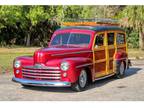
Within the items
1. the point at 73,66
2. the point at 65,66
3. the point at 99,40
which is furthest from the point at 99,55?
the point at 65,66

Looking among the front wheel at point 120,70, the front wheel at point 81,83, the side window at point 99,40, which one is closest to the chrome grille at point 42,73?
the front wheel at point 81,83

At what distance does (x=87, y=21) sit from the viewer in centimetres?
1503

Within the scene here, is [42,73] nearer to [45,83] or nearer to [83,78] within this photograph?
[45,83]

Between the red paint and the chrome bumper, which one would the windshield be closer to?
the red paint

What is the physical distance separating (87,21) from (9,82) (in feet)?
11.7

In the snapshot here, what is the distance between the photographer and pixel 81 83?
484 inches

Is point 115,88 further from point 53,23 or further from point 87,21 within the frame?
point 53,23

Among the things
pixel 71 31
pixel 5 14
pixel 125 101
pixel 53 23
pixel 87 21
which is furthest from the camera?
pixel 53 23

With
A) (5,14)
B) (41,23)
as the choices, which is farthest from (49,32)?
(5,14)

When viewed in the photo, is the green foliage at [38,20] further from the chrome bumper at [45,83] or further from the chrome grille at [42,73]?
the chrome bumper at [45,83]

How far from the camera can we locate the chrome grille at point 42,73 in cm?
1177

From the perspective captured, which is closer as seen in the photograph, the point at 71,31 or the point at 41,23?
the point at 71,31

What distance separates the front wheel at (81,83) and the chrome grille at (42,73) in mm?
592

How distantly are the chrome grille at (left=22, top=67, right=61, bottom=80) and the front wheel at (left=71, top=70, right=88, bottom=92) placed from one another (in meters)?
0.59
